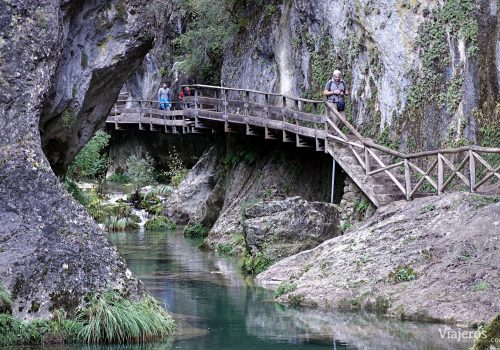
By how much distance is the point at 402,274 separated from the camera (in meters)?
16.3

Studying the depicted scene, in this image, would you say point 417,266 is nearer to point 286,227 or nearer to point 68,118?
point 286,227

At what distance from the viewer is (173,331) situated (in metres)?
13.8

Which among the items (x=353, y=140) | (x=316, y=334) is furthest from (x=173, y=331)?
(x=353, y=140)

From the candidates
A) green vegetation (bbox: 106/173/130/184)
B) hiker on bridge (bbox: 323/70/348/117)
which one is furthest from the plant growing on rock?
hiker on bridge (bbox: 323/70/348/117)

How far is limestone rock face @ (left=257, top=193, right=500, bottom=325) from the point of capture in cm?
1484

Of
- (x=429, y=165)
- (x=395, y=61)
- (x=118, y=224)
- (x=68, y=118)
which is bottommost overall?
(x=118, y=224)

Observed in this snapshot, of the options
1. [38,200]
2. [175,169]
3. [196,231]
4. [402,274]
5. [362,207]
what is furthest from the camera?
[175,169]

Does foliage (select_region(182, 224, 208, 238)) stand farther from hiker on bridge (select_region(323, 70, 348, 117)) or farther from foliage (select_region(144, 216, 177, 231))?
hiker on bridge (select_region(323, 70, 348, 117))

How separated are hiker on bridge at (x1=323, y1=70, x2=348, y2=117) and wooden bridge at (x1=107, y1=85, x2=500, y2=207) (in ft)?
1.18

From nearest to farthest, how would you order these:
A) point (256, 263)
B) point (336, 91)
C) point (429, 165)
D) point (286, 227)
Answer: point (256, 263) → point (286, 227) → point (429, 165) → point (336, 91)

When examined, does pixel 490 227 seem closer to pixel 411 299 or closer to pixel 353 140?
pixel 411 299

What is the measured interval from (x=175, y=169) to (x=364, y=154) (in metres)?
22.7

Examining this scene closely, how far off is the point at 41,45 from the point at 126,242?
15.5m

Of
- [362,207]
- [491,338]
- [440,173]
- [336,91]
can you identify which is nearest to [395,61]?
[336,91]
